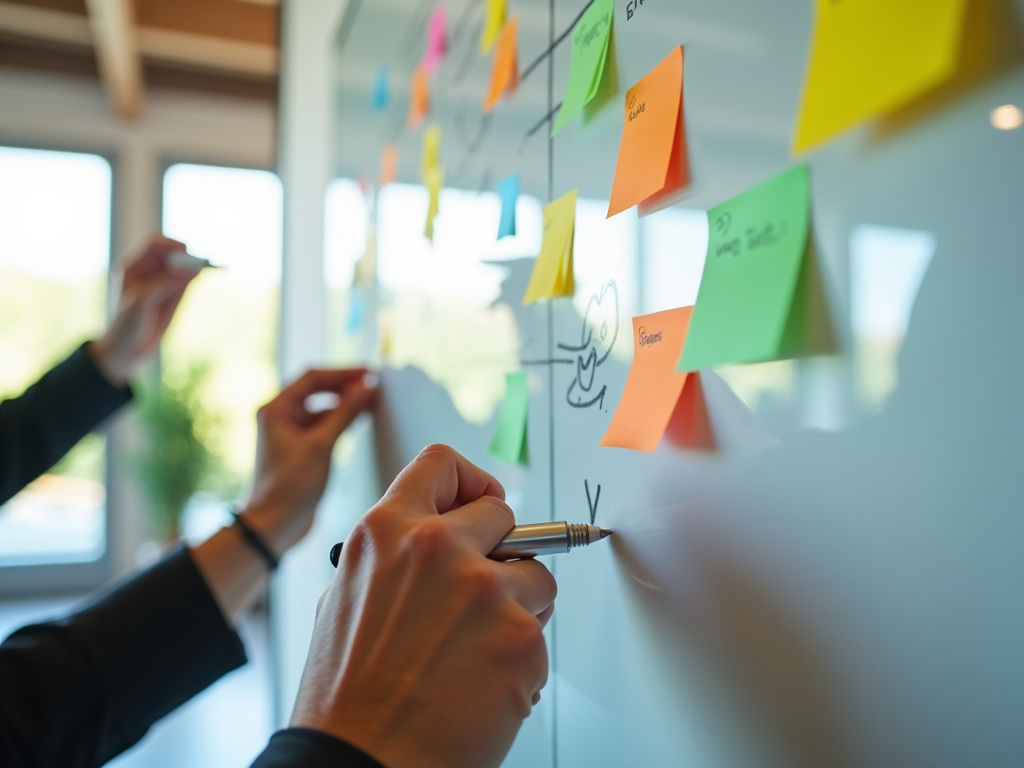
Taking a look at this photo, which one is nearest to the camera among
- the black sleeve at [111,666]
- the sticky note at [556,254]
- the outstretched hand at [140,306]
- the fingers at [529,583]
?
the fingers at [529,583]

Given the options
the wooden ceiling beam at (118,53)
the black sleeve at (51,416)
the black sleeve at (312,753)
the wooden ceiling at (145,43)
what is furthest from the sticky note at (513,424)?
the wooden ceiling beam at (118,53)

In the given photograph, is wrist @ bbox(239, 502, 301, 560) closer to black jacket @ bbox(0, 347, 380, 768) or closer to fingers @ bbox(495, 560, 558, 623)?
black jacket @ bbox(0, 347, 380, 768)

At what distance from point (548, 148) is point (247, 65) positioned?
3.00m

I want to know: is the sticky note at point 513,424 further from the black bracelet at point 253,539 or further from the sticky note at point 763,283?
the black bracelet at point 253,539

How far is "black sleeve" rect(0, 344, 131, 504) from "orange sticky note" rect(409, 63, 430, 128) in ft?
1.99

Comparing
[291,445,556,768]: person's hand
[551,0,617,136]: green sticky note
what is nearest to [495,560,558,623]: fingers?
[291,445,556,768]: person's hand

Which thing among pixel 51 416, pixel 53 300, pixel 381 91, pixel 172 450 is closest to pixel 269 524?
pixel 51 416

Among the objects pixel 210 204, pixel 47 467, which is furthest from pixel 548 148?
pixel 210 204

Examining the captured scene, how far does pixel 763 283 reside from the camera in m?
0.23

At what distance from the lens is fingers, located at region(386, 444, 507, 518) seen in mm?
306

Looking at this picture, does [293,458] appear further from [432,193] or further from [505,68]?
[505,68]

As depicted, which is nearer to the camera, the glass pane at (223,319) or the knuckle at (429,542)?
the knuckle at (429,542)

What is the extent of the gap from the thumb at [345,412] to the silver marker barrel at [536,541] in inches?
19.4

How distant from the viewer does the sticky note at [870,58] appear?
18 centimetres
